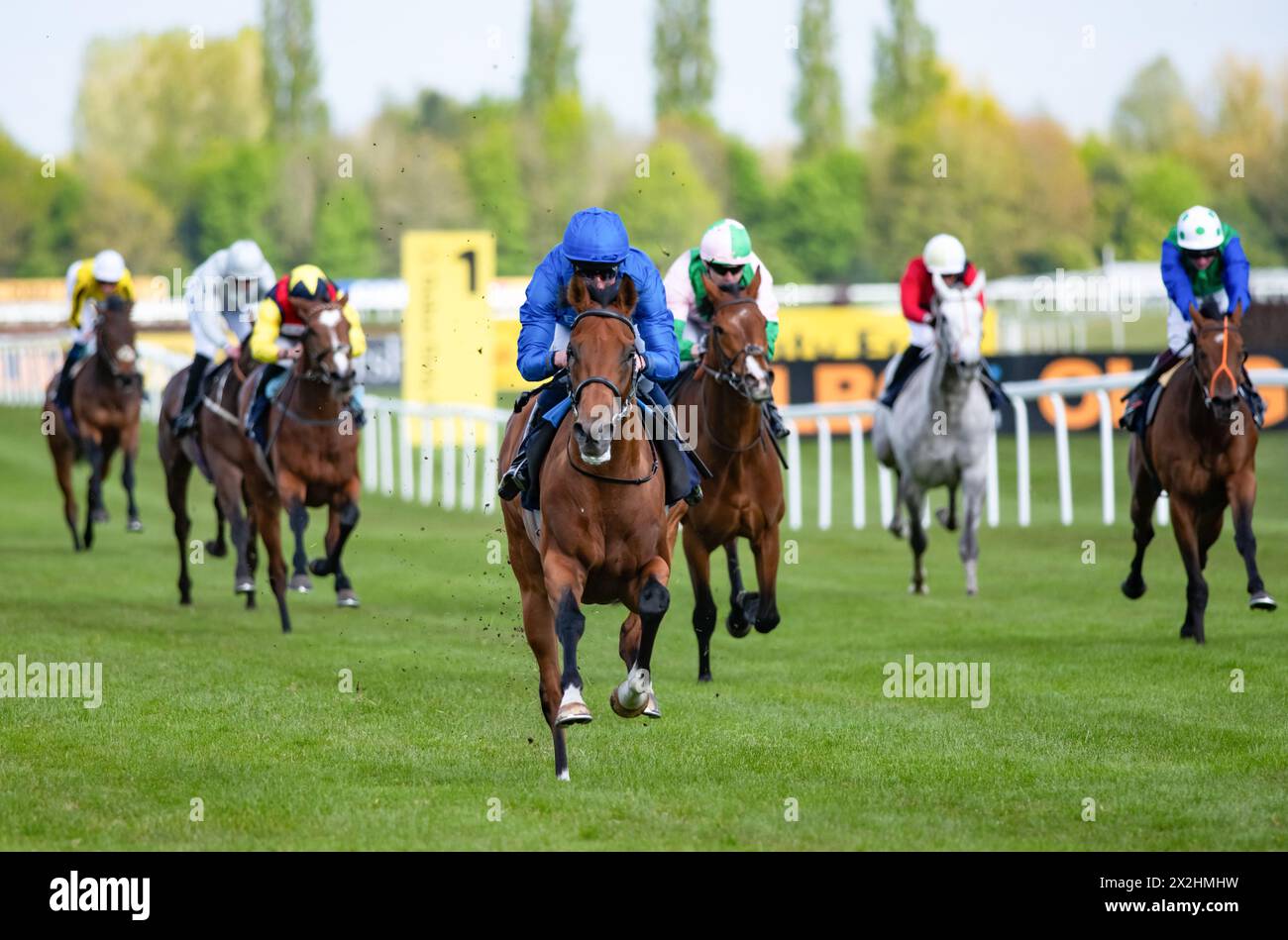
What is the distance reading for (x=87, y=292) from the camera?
1692 cm

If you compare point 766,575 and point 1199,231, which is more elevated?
point 1199,231

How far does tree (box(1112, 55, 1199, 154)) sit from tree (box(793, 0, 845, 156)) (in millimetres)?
10894

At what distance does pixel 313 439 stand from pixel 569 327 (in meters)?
4.77

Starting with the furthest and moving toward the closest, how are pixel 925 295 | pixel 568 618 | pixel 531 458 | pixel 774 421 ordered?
pixel 925 295, pixel 774 421, pixel 531 458, pixel 568 618

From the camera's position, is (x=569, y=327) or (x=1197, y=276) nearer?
(x=569, y=327)

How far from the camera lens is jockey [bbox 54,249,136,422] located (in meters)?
16.6

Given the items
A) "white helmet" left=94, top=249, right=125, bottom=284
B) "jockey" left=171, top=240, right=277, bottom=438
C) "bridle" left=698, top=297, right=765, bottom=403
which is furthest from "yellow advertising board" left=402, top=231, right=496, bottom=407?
"bridle" left=698, top=297, right=765, bottom=403

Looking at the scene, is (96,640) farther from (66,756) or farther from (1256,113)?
(1256,113)

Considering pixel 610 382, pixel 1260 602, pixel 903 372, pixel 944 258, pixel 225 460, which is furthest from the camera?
pixel 903 372

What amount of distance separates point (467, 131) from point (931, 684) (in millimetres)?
59153

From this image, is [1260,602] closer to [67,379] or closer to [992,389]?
[992,389]

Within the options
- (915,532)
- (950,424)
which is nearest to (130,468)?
(915,532)

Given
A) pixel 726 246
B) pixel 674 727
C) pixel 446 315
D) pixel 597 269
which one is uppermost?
pixel 446 315

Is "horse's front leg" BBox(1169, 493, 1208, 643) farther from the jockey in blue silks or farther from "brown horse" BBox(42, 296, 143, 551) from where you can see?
"brown horse" BBox(42, 296, 143, 551)
